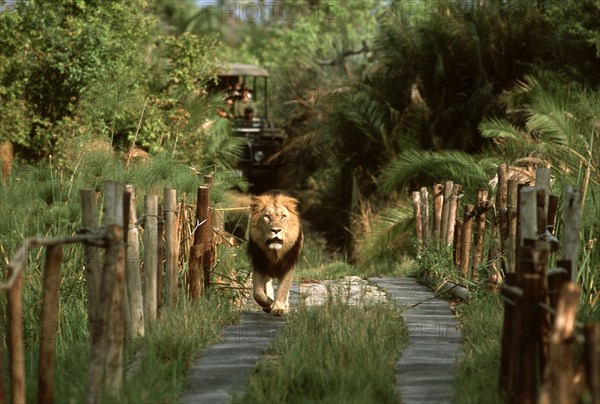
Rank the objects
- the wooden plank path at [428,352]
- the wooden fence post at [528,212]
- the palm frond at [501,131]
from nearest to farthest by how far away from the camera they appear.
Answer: the wooden fence post at [528,212]
the wooden plank path at [428,352]
the palm frond at [501,131]

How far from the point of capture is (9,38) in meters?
16.4

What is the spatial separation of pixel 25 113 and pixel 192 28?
66.4 ft

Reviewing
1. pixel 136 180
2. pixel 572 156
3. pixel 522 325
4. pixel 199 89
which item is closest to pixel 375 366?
pixel 522 325

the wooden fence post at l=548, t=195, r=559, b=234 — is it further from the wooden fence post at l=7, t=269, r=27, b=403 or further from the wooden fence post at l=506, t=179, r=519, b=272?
the wooden fence post at l=7, t=269, r=27, b=403

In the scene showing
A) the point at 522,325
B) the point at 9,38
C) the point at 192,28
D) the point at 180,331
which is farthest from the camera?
the point at 192,28

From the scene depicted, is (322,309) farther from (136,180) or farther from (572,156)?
(572,156)

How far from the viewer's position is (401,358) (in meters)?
6.82

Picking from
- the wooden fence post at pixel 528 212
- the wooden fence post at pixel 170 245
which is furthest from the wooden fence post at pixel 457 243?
the wooden fence post at pixel 528 212

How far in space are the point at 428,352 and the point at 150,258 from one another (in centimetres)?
188

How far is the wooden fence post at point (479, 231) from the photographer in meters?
10.5

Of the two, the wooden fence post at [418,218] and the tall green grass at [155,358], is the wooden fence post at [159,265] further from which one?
the wooden fence post at [418,218]

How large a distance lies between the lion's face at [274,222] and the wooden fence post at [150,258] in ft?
5.06

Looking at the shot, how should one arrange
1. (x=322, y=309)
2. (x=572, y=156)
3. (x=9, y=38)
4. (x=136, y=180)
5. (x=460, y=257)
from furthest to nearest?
1. (x=9, y=38)
2. (x=460, y=257)
3. (x=572, y=156)
4. (x=136, y=180)
5. (x=322, y=309)

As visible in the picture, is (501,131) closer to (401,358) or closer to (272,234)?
(272,234)
